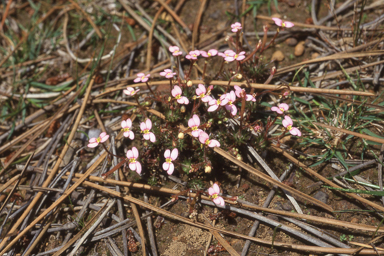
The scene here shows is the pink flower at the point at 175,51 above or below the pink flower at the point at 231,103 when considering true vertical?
above

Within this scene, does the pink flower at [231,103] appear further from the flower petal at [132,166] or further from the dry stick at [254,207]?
the flower petal at [132,166]

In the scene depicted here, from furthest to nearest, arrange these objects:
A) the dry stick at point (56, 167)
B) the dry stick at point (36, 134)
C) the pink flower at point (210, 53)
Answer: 1. the dry stick at point (36, 134)
2. the pink flower at point (210, 53)
3. the dry stick at point (56, 167)

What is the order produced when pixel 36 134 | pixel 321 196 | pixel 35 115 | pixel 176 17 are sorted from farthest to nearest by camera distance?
1. pixel 176 17
2. pixel 35 115
3. pixel 36 134
4. pixel 321 196

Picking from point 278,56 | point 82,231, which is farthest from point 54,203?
point 278,56

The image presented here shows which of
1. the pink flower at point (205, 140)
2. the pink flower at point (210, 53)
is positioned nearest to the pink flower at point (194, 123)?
the pink flower at point (205, 140)

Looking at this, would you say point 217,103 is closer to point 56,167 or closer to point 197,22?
point 197,22

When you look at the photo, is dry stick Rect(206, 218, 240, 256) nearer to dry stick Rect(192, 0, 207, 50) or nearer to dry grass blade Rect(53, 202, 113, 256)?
dry grass blade Rect(53, 202, 113, 256)

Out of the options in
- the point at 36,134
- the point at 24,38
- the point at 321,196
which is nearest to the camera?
the point at 321,196

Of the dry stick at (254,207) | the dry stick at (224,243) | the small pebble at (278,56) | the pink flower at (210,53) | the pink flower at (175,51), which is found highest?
the pink flower at (175,51)

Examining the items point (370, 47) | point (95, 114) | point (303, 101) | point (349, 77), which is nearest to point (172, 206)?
point (95, 114)
